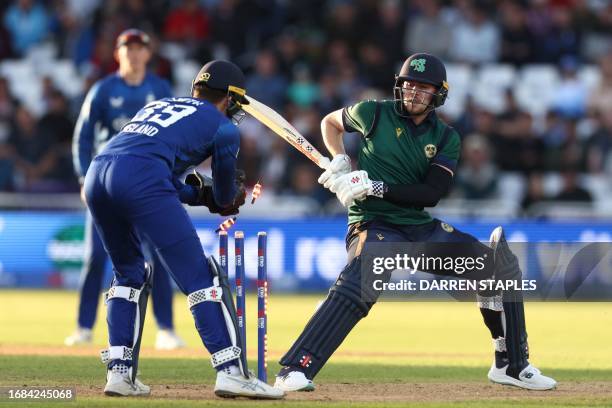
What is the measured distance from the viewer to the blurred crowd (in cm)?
2011

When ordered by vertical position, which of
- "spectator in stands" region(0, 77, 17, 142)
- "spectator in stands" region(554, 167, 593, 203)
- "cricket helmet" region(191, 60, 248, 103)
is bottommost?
"cricket helmet" region(191, 60, 248, 103)

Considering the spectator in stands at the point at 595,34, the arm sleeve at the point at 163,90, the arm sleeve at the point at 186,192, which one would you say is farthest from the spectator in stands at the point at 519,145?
the arm sleeve at the point at 186,192

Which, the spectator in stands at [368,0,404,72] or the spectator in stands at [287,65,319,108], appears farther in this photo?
the spectator in stands at [368,0,404,72]

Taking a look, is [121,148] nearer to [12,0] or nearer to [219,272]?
[219,272]

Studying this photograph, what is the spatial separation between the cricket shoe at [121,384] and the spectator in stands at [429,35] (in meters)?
13.9

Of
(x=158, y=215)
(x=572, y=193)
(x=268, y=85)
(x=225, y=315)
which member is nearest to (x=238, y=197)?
(x=158, y=215)

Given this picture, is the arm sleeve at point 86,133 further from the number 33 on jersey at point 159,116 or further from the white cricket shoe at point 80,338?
the number 33 on jersey at point 159,116

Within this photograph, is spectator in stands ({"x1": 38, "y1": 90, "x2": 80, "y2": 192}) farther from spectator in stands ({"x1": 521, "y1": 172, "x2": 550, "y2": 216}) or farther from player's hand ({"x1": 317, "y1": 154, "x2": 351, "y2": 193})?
player's hand ({"x1": 317, "y1": 154, "x2": 351, "y2": 193})

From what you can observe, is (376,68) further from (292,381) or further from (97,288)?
(292,381)

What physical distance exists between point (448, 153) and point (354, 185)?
0.79m

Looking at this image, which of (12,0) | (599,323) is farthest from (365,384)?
(12,0)

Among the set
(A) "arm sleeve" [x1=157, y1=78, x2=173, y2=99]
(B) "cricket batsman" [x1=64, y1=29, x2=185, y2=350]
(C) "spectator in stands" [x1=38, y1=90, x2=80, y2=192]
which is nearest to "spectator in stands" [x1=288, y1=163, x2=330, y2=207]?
(C) "spectator in stands" [x1=38, y1=90, x2=80, y2=192]

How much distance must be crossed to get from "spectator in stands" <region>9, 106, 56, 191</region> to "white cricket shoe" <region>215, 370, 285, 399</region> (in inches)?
502

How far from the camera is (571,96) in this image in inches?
835
